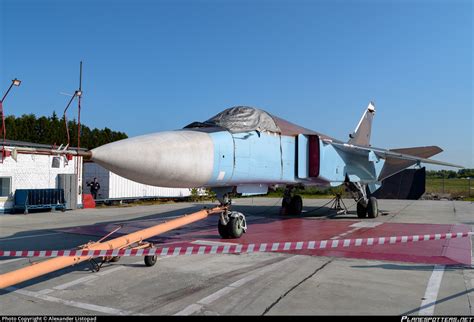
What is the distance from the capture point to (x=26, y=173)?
17984 millimetres

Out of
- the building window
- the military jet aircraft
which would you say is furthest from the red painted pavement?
the building window

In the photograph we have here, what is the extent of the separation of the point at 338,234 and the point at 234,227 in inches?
123

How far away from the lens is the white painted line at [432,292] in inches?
167

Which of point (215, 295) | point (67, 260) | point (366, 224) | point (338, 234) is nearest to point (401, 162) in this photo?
point (366, 224)

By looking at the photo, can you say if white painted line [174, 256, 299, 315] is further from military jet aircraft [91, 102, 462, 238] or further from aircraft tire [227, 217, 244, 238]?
aircraft tire [227, 217, 244, 238]

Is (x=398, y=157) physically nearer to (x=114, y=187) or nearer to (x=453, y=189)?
(x=114, y=187)

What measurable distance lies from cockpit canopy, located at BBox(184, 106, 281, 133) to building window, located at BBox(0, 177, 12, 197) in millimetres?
13001

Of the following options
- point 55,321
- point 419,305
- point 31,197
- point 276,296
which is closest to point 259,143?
point 276,296

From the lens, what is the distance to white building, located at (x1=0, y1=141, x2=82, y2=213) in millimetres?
17172

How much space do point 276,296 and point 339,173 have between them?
834cm

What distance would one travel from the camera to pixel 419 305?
14.5ft

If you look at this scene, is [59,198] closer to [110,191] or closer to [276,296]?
[110,191]

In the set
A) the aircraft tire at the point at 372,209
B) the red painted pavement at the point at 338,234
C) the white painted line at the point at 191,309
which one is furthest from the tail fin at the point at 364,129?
the white painted line at the point at 191,309

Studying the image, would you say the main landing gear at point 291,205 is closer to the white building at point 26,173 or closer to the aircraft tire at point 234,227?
the aircraft tire at point 234,227
